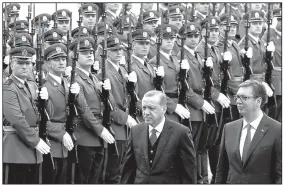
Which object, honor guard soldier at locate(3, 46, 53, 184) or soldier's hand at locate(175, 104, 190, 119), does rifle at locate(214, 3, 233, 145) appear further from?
honor guard soldier at locate(3, 46, 53, 184)

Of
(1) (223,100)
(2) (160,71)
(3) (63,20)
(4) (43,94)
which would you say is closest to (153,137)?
(4) (43,94)

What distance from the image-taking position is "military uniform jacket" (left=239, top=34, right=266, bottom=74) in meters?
12.0

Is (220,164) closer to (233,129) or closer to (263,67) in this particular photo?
(233,129)

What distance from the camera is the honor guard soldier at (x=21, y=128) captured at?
27.3 ft

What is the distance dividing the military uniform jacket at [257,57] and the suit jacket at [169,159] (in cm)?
509

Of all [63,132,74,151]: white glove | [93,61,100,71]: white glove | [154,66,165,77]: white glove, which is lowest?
[63,132,74,151]: white glove

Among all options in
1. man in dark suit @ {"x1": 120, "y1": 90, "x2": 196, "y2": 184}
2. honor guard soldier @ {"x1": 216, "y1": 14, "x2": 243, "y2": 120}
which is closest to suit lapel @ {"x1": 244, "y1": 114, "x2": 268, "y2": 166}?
man in dark suit @ {"x1": 120, "y1": 90, "x2": 196, "y2": 184}

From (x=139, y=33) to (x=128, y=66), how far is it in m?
0.64

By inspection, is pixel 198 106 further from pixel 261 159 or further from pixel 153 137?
pixel 261 159

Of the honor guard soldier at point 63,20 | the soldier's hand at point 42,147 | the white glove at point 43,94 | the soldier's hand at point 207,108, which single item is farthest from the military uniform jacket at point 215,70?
the soldier's hand at point 42,147

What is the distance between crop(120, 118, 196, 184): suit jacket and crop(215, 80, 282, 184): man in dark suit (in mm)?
321

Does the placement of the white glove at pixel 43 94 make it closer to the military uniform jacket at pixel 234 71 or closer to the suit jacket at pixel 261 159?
the suit jacket at pixel 261 159

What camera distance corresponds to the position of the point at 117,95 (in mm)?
9930

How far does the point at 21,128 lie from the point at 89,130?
1.36m
